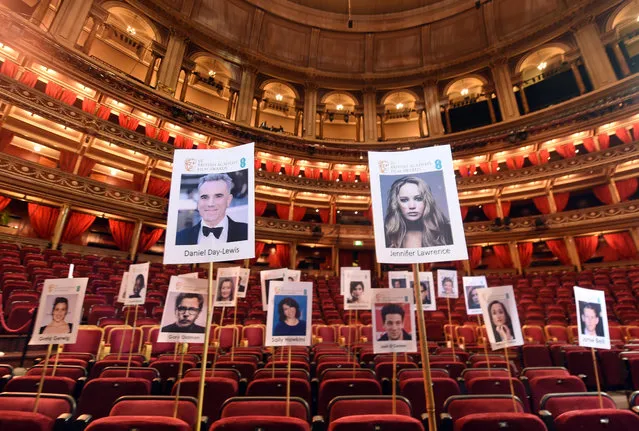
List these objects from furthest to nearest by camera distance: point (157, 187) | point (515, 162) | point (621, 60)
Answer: point (515, 162) < point (157, 187) < point (621, 60)

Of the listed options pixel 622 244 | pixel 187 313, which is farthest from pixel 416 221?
pixel 622 244

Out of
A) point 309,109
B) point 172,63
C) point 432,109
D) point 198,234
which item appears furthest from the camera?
point 309,109

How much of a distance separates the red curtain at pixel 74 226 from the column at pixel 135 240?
1.85 m

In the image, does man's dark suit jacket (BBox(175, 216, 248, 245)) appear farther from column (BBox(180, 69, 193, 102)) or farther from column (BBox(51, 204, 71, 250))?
column (BBox(180, 69, 193, 102))

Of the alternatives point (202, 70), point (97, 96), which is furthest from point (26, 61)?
point (202, 70)

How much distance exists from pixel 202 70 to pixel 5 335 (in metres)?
18.9

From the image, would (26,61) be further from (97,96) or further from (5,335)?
(5,335)

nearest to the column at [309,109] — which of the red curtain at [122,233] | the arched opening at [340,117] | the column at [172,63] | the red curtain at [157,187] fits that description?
the arched opening at [340,117]

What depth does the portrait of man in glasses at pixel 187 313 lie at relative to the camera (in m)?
2.83

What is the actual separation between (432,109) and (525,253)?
10.9 m

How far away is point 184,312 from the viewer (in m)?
2.88

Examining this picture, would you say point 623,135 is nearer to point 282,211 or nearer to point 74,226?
point 282,211

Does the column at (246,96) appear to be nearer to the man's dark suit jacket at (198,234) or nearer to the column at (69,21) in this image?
the column at (69,21)

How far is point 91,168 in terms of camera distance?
587 inches
